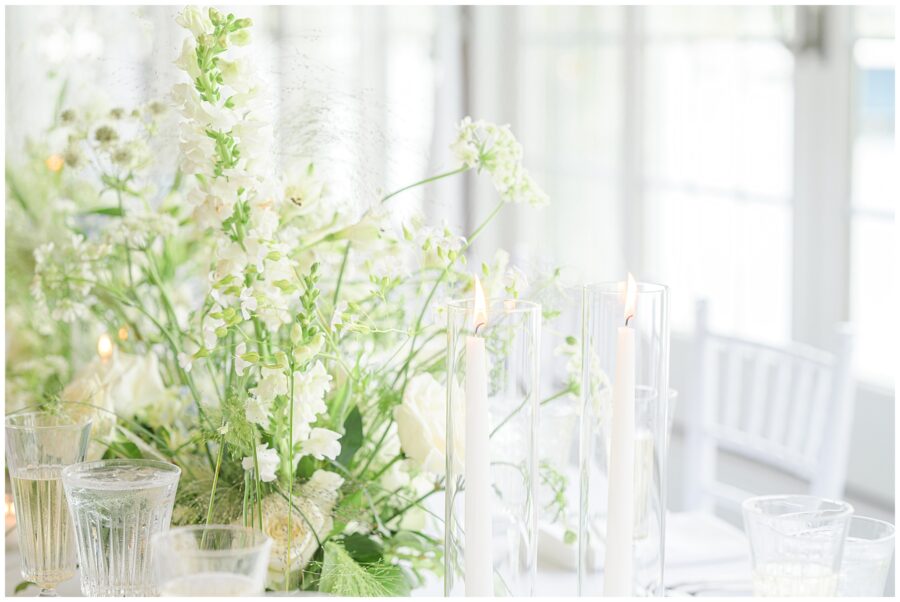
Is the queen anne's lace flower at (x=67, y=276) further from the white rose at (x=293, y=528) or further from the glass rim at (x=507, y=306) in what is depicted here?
the glass rim at (x=507, y=306)

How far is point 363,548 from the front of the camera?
0.91 metres

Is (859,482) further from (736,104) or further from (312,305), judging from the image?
(312,305)

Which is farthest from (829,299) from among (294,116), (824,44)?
(294,116)

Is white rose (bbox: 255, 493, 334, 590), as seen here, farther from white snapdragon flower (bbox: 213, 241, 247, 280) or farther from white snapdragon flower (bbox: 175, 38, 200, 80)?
white snapdragon flower (bbox: 175, 38, 200, 80)

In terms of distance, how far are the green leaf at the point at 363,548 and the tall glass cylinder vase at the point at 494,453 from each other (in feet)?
0.53

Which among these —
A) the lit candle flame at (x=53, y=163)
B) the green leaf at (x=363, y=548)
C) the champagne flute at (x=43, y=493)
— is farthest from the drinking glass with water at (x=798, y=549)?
the lit candle flame at (x=53, y=163)

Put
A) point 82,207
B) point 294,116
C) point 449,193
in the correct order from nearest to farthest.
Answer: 1. point 294,116
2. point 82,207
3. point 449,193

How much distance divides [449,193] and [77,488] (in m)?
3.63

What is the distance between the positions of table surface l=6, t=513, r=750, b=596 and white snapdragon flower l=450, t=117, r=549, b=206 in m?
0.36

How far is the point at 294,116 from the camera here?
97cm

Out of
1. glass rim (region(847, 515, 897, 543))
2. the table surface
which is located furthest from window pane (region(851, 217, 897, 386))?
glass rim (region(847, 515, 897, 543))

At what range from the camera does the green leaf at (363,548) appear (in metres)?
0.91

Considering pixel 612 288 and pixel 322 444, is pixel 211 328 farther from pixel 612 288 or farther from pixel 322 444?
pixel 612 288

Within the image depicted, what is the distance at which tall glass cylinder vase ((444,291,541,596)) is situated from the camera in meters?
0.71
